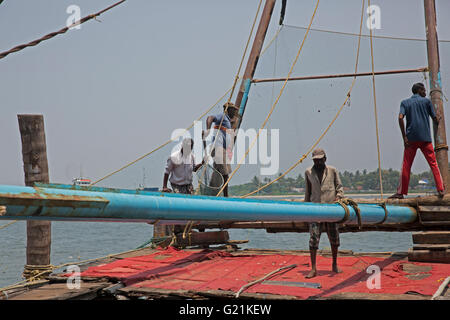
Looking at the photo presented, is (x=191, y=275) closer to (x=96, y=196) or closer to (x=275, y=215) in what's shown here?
(x=275, y=215)

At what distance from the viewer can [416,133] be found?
7344 millimetres

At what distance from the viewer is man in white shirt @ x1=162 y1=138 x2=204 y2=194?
843cm

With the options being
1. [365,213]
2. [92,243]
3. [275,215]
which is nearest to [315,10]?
[365,213]

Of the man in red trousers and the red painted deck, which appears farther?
the man in red trousers

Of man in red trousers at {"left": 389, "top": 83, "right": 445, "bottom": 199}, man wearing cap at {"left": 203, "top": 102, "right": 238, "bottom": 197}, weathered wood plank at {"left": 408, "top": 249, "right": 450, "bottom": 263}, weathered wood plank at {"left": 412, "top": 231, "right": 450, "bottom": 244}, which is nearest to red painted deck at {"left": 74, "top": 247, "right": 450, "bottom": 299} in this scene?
weathered wood plank at {"left": 408, "top": 249, "right": 450, "bottom": 263}

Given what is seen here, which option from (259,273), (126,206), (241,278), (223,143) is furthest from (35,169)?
(126,206)

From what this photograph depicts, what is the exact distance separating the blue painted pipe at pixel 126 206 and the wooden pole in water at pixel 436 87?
14.4 ft

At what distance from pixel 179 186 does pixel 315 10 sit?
4.40m

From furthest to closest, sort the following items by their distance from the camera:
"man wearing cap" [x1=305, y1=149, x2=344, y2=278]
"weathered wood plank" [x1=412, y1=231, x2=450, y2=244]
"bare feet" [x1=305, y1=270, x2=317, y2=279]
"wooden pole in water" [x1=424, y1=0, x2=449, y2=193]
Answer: "wooden pole in water" [x1=424, y1=0, x2=449, y2=193] → "weathered wood plank" [x1=412, y1=231, x2=450, y2=244] → "man wearing cap" [x1=305, y1=149, x2=344, y2=278] → "bare feet" [x1=305, y1=270, x2=317, y2=279]

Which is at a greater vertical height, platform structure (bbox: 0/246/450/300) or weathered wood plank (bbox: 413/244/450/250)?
weathered wood plank (bbox: 413/244/450/250)

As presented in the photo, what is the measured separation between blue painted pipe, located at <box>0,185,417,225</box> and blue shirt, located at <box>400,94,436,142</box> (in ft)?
11.6

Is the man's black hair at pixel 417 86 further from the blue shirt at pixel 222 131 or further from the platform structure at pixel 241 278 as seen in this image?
the blue shirt at pixel 222 131

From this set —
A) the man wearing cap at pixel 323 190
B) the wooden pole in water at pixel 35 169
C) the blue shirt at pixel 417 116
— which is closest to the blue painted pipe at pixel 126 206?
the man wearing cap at pixel 323 190

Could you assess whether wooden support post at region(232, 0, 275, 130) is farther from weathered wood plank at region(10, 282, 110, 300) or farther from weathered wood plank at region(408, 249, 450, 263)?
weathered wood plank at region(10, 282, 110, 300)
